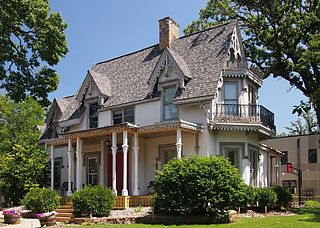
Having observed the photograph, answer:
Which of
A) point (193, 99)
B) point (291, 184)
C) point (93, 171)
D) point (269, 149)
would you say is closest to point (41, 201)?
point (93, 171)

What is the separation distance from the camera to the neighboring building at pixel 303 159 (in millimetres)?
48375

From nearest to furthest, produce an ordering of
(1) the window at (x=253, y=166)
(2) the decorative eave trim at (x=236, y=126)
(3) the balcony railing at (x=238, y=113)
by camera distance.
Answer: (2) the decorative eave trim at (x=236, y=126) → (3) the balcony railing at (x=238, y=113) → (1) the window at (x=253, y=166)

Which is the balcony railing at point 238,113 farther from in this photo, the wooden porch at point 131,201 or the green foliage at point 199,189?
the wooden porch at point 131,201

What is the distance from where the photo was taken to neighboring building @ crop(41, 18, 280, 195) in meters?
23.5

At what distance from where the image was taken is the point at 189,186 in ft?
57.5

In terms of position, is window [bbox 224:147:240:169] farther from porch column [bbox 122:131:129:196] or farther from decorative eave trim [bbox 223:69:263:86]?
porch column [bbox 122:131:129:196]

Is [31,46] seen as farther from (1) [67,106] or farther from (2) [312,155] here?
(2) [312,155]

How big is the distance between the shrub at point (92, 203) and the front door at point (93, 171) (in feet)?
25.8

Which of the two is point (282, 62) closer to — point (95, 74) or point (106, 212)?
point (95, 74)

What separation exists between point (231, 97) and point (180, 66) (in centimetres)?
336

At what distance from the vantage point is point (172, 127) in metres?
22.1

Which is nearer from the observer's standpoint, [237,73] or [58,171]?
[237,73]

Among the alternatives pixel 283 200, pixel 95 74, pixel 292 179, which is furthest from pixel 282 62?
pixel 292 179

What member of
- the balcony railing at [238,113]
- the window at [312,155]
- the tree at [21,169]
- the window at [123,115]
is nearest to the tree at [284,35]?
the balcony railing at [238,113]
